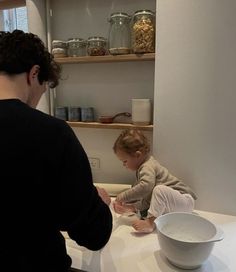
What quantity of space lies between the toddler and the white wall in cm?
9

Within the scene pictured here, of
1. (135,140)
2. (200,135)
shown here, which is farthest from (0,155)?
(200,135)

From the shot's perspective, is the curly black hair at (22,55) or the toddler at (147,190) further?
the toddler at (147,190)

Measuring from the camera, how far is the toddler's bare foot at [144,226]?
1.17m

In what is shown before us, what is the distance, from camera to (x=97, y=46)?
148cm

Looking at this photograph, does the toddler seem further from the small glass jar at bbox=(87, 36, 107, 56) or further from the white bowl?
the small glass jar at bbox=(87, 36, 107, 56)

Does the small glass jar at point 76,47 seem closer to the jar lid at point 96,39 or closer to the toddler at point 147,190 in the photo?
the jar lid at point 96,39

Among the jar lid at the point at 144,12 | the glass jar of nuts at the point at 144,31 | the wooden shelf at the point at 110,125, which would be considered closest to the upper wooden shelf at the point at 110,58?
the glass jar of nuts at the point at 144,31

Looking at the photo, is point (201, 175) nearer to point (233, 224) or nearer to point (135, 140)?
point (233, 224)

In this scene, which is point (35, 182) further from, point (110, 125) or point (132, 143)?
point (110, 125)

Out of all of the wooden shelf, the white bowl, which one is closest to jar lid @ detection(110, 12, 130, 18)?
the wooden shelf

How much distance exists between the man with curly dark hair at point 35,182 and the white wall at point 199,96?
25.8 inches

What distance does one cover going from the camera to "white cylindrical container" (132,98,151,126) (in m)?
1.40

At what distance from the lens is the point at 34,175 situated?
0.66 meters

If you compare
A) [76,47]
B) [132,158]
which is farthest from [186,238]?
[76,47]
